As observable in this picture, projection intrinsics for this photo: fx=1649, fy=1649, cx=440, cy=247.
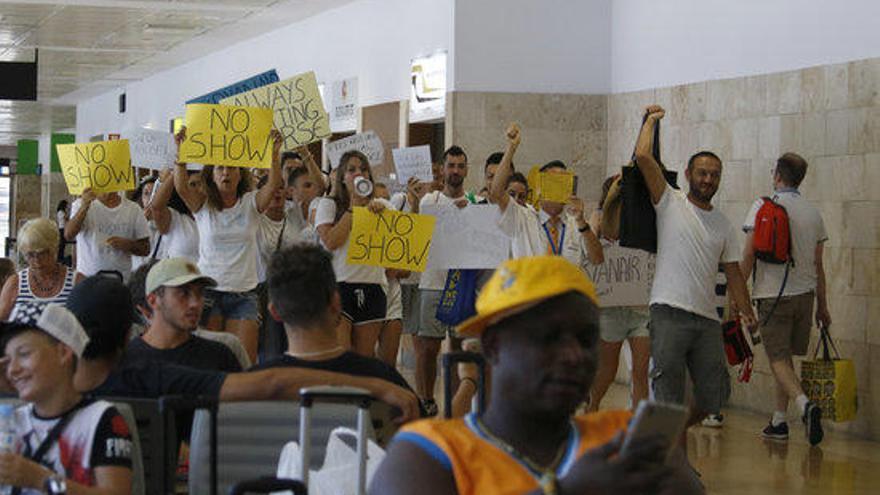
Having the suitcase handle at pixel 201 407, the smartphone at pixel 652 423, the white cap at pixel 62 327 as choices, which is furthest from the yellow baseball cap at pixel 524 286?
the white cap at pixel 62 327

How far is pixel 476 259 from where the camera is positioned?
11312 mm

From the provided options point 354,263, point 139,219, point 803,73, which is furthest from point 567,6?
point 354,263

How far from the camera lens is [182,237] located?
11570 millimetres

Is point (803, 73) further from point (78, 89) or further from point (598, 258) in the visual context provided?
point (78, 89)

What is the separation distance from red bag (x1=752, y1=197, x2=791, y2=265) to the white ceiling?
9803mm

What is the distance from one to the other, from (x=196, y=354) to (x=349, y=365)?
1027mm

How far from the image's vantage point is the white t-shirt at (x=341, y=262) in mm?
11094

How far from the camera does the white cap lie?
435 centimetres

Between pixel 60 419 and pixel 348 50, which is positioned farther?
pixel 348 50

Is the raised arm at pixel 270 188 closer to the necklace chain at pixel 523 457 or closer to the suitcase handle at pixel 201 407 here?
the suitcase handle at pixel 201 407

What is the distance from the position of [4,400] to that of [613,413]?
1.95 meters

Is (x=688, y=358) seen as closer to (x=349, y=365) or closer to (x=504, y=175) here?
(x=504, y=175)

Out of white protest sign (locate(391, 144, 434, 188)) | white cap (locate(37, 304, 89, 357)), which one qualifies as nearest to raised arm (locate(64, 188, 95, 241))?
white protest sign (locate(391, 144, 434, 188))

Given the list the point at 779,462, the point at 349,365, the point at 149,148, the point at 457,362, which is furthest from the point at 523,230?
the point at 457,362
